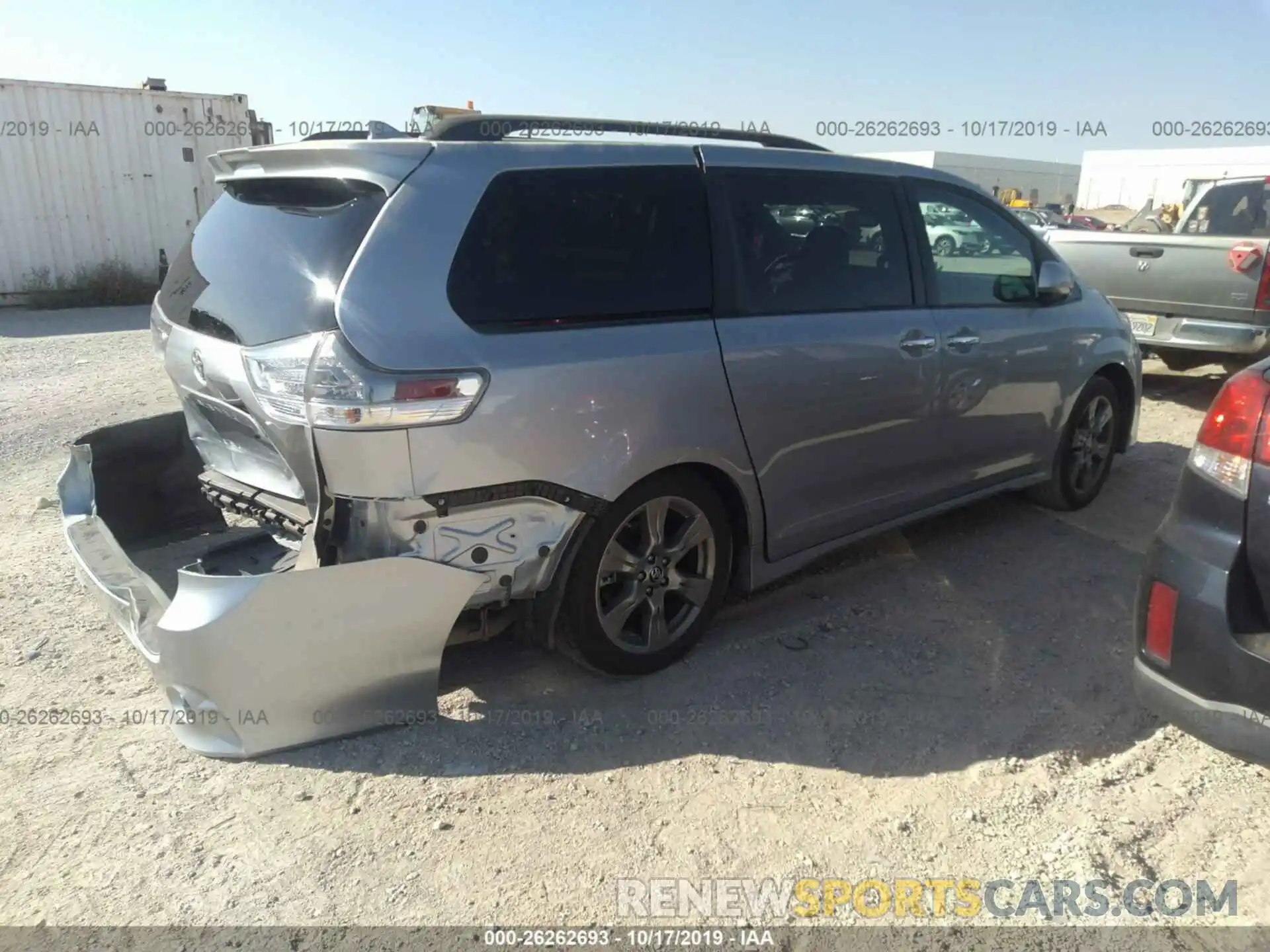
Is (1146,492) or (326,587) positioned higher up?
(326,587)

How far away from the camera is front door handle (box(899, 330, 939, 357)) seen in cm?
382

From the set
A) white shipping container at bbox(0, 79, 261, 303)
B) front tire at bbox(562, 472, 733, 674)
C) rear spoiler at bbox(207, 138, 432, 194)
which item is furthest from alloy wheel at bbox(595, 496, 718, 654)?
white shipping container at bbox(0, 79, 261, 303)

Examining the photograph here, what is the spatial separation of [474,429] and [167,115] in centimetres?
1373

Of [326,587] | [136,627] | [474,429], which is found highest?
[474,429]

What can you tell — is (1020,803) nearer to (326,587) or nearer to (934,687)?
(934,687)

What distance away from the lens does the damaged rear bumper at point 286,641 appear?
8.28 ft

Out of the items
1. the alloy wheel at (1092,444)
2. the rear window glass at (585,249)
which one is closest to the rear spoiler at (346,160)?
the rear window glass at (585,249)

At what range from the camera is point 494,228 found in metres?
2.79

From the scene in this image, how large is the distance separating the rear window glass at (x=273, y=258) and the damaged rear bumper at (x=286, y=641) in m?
0.74

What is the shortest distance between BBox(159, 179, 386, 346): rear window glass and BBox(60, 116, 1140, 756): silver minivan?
1 centimetres

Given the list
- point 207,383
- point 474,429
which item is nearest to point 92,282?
point 207,383

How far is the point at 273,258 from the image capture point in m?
2.83

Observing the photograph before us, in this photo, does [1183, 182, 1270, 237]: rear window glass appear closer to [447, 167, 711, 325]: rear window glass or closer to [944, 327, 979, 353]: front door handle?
[944, 327, 979, 353]: front door handle

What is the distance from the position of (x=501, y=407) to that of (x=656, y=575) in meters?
0.94
